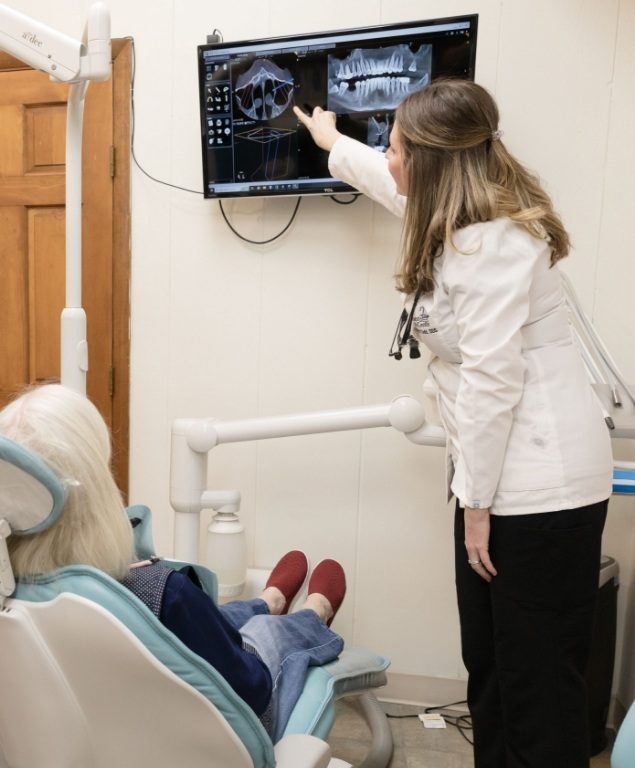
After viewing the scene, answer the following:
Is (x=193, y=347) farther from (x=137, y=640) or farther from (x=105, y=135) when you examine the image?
(x=137, y=640)

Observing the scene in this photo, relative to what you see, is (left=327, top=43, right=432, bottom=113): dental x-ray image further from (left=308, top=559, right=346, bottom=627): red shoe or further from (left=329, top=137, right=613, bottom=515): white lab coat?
(left=308, top=559, right=346, bottom=627): red shoe

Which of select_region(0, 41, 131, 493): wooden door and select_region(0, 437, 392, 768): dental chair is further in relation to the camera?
select_region(0, 41, 131, 493): wooden door

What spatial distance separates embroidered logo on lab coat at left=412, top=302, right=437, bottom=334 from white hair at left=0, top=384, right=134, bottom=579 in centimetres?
63

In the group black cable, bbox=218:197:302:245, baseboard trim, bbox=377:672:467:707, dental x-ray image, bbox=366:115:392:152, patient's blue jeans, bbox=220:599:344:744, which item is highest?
dental x-ray image, bbox=366:115:392:152

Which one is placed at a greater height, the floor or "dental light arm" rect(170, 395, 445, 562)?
"dental light arm" rect(170, 395, 445, 562)

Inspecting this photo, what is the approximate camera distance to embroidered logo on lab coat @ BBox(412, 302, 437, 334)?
130 cm

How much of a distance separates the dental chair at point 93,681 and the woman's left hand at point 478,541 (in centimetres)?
47

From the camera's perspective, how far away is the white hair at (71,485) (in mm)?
896

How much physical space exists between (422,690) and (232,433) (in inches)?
42.2

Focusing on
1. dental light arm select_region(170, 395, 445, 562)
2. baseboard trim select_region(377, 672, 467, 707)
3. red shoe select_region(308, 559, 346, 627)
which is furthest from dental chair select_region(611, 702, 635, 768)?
baseboard trim select_region(377, 672, 467, 707)

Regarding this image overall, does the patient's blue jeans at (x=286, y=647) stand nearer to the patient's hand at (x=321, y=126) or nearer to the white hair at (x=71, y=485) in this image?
the white hair at (x=71, y=485)

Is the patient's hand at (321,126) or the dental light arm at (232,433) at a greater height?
the patient's hand at (321,126)

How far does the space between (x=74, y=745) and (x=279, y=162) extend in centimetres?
155

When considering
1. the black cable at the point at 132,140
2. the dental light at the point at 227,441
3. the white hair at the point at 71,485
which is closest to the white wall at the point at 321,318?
the black cable at the point at 132,140
